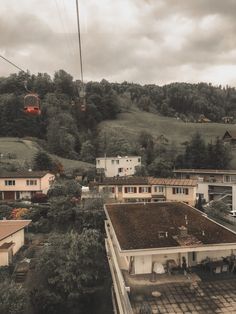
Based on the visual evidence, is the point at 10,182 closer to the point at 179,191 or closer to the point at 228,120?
the point at 179,191

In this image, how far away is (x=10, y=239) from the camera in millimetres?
28969

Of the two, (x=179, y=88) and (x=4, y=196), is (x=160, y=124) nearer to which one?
(x=179, y=88)

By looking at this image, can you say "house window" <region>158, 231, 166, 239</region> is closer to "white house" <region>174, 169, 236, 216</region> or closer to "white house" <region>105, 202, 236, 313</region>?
"white house" <region>105, 202, 236, 313</region>

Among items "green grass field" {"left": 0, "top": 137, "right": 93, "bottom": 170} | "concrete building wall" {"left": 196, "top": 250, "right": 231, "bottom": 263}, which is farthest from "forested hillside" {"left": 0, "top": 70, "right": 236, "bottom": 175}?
"concrete building wall" {"left": 196, "top": 250, "right": 231, "bottom": 263}

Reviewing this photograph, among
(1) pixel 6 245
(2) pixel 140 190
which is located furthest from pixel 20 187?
(1) pixel 6 245

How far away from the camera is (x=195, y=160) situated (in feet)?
217

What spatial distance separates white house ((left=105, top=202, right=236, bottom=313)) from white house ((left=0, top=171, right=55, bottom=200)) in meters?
27.6

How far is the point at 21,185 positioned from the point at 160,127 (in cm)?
6626

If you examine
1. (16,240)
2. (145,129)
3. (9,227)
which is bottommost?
(16,240)

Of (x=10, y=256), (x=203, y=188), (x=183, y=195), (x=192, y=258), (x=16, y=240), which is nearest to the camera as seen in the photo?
(x=192, y=258)

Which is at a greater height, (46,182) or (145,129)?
(145,129)

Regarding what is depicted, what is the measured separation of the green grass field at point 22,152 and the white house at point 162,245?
4370 centimetres

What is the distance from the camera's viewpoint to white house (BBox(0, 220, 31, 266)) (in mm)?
27047

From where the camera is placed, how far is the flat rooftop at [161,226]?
16297 mm
